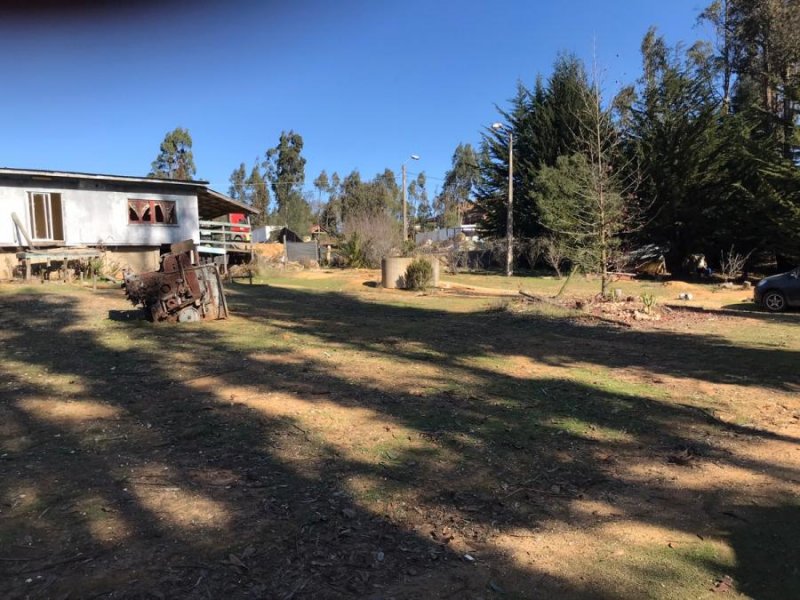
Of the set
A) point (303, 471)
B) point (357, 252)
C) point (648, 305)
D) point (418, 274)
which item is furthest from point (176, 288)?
point (357, 252)

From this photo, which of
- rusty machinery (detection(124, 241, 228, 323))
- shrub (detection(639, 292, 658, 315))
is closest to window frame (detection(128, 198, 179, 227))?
rusty machinery (detection(124, 241, 228, 323))

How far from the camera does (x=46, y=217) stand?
2152 cm

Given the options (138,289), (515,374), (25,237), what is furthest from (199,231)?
(515,374)

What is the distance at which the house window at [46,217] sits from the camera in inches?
835

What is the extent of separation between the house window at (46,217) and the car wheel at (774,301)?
24244 millimetres

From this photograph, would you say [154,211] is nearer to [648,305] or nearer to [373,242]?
[373,242]

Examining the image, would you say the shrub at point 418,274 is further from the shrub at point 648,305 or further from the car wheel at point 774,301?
the car wheel at point 774,301

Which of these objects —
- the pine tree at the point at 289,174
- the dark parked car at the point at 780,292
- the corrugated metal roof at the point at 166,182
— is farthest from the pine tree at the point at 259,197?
the dark parked car at the point at 780,292

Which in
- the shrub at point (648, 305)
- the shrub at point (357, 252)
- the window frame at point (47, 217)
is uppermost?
the window frame at point (47, 217)

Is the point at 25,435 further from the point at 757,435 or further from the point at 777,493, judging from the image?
the point at 757,435

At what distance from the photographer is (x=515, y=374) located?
24.5 feet

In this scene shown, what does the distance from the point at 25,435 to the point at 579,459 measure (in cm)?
459

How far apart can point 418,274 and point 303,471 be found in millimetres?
17514

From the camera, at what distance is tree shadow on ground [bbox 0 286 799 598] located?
292 cm
